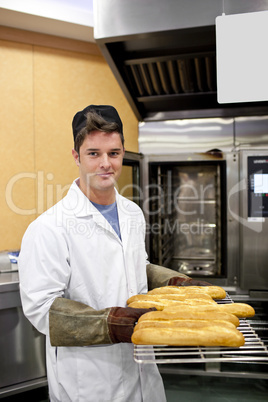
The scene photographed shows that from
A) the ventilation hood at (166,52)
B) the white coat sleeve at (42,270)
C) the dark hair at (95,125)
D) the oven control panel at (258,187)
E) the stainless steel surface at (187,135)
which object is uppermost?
the ventilation hood at (166,52)

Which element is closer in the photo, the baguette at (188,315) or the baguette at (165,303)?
the baguette at (188,315)

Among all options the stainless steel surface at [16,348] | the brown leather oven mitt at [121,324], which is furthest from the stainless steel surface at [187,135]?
the brown leather oven mitt at [121,324]

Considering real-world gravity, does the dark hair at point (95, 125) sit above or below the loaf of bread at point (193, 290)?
above

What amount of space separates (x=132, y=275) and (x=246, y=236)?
156 centimetres

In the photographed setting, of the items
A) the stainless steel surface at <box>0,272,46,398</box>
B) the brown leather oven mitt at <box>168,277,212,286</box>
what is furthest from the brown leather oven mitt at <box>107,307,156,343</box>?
the stainless steel surface at <box>0,272,46,398</box>

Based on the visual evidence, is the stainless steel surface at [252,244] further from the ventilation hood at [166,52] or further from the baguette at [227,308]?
the baguette at [227,308]

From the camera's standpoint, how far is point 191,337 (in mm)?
1021

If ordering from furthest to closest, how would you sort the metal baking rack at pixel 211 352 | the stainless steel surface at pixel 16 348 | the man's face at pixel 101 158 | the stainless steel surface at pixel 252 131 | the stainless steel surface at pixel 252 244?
1. the stainless steel surface at pixel 252 131
2. the stainless steel surface at pixel 252 244
3. the stainless steel surface at pixel 16 348
4. the man's face at pixel 101 158
5. the metal baking rack at pixel 211 352

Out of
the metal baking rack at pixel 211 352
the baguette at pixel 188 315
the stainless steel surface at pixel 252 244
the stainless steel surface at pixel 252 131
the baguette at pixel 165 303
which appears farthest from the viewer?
the stainless steel surface at pixel 252 131

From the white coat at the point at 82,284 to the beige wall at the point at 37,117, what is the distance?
1813 mm

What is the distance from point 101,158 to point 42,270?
0.48 meters

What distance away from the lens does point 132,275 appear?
4.90 ft

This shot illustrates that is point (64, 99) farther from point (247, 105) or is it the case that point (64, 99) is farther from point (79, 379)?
point (79, 379)

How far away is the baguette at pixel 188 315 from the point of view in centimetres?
112
